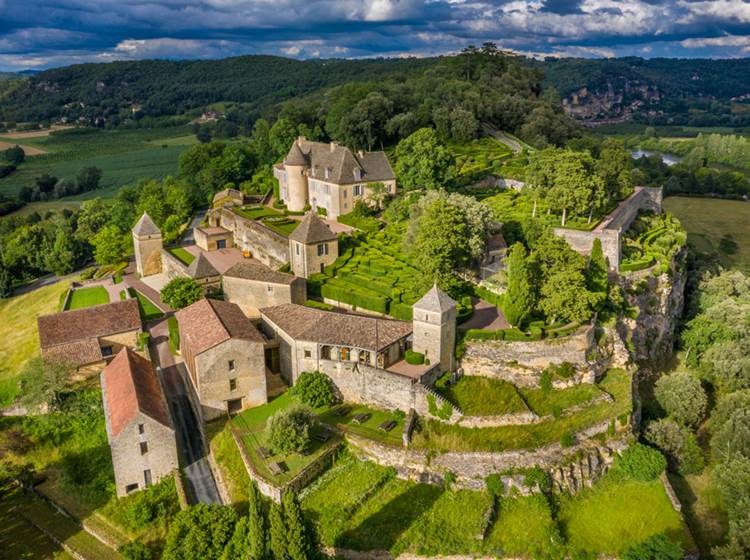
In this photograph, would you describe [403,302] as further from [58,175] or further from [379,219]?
[58,175]

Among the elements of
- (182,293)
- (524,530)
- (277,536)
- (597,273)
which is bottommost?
(524,530)

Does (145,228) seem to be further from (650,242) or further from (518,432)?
(650,242)

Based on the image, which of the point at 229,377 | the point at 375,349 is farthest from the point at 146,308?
the point at 375,349

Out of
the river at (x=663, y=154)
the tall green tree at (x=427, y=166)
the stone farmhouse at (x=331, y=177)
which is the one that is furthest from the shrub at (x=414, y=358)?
the river at (x=663, y=154)

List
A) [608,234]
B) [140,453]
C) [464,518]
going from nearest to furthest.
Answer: [464,518] → [140,453] → [608,234]

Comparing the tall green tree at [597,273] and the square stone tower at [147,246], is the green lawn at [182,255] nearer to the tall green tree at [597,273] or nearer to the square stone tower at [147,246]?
the square stone tower at [147,246]
